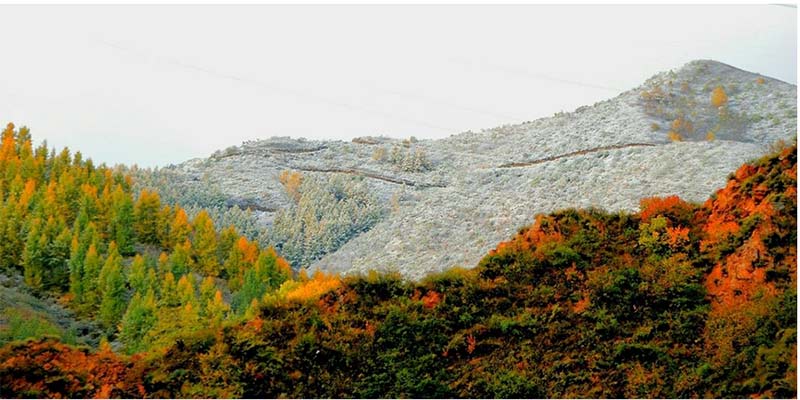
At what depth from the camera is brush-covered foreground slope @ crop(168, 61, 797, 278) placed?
55.1 ft

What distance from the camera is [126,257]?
1747 cm

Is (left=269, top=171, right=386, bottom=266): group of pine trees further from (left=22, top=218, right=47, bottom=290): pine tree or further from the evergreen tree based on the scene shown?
(left=22, top=218, right=47, bottom=290): pine tree

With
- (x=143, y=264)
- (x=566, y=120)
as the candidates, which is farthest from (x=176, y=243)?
(x=566, y=120)

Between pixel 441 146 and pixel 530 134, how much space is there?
6.91 ft

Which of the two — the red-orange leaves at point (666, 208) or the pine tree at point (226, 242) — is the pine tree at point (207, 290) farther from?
the red-orange leaves at point (666, 208)

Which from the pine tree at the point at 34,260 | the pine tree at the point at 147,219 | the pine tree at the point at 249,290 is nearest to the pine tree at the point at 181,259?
the pine tree at the point at 147,219

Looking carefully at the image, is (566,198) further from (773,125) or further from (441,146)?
(773,125)

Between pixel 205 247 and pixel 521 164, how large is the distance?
22.2 feet

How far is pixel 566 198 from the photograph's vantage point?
1734 centimetres

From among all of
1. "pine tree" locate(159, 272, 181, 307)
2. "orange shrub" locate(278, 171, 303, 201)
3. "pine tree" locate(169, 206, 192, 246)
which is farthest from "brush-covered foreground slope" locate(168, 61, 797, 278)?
"pine tree" locate(159, 272, 181, 307)

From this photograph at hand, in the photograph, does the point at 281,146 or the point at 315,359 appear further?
the point at 281,146

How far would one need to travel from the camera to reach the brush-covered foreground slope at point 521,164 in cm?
1678

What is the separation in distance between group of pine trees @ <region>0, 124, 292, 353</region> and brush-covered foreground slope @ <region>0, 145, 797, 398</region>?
272 cm

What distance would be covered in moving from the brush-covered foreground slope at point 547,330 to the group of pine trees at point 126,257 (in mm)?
2719
